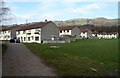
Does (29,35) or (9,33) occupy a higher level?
(9,33)

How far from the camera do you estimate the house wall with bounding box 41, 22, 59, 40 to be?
62.3 meters

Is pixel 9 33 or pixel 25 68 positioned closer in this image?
pixel 25 68

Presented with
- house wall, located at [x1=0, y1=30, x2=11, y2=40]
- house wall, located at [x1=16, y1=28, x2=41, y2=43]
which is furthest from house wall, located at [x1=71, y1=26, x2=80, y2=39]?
house wall, located at [x1=0, y1=30, x2=11, y2=40]

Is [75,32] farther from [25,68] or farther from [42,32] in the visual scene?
[25,68]

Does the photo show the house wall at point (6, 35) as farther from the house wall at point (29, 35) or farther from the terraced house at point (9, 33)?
the house wall at point (29, 35)

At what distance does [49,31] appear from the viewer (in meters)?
63.8

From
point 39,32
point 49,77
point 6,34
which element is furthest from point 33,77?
point 6,34

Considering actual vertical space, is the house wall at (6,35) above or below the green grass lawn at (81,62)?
above

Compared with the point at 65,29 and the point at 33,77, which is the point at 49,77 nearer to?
the point at 33,77

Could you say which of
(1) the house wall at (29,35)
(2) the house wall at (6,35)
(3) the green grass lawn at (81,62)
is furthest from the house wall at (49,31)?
(3) the green grass lawn at (81,62)

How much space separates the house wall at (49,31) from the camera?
6231cm

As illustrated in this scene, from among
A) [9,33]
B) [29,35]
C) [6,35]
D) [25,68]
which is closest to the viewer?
[25,68]

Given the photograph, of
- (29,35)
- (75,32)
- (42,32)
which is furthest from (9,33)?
(42,32)

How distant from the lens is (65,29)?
9000 centimetres
